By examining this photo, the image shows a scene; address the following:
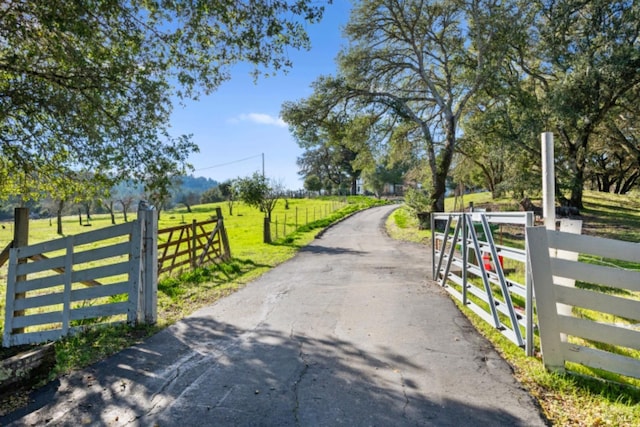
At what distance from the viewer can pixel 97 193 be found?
8328 mm

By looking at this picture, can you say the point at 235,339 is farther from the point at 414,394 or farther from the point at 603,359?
the point at 603,359

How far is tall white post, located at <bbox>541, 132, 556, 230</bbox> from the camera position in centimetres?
363

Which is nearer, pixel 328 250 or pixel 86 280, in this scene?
pixel 86 280

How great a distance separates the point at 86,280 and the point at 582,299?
599cm

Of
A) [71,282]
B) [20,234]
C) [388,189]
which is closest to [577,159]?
[71,282]

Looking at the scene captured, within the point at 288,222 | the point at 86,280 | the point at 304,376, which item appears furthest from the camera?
the point at 288,222

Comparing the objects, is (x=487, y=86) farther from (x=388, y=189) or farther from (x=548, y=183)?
(x=388, y=189)

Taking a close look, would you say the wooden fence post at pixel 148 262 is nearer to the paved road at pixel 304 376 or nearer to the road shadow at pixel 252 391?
the paved road at pixel 304 376

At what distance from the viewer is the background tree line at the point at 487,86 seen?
16.0 m

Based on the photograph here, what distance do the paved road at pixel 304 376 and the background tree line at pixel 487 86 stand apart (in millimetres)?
14954

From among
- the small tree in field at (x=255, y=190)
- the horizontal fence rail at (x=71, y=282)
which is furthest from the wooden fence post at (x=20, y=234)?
the small tree in field at (x=255, y=190)

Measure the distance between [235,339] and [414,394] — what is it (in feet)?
7.85

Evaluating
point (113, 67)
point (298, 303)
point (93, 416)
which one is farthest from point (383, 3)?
point (93, 416)

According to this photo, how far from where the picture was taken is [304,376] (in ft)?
11.4
